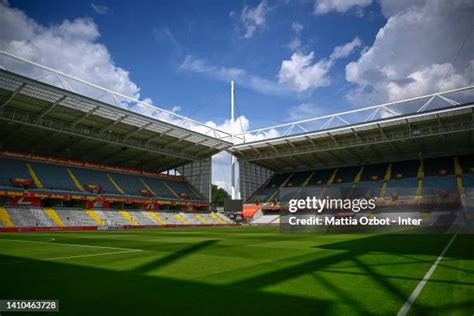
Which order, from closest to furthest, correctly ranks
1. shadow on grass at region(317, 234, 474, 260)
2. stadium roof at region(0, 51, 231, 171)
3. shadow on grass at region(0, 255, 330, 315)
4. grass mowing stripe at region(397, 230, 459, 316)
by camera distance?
grass mowing stripe at region(397, 230, 459, 316)
shadow on grass at region(0, 255, 330, 315)
shadow on grass at region(317, 234, 474, 260)
stadium roof at region(0, 51, 231, 171)

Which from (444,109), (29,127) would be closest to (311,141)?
(444,109)

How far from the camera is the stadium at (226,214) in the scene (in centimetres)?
603

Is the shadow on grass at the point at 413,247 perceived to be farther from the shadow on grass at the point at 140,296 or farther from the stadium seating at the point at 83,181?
the stadium seating at the point at 83,181

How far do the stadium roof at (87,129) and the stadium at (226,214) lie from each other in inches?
9.7

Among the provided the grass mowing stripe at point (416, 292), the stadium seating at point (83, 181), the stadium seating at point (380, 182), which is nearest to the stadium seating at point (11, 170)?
the stadium seating at point (83, 181)

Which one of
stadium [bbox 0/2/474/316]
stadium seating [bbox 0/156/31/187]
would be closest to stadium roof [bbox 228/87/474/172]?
stadium [bbox 0/2/474/316]

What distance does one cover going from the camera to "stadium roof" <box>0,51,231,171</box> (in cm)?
3616

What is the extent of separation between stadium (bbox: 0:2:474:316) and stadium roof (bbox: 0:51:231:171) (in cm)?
25

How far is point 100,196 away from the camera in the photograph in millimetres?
48688

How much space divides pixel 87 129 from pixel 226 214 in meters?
33.6

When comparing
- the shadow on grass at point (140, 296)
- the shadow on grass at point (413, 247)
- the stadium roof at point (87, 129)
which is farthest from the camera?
the stadium roof at point (87, 129)

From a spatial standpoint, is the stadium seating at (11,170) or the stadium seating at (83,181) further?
the stadium seating at (83,181)

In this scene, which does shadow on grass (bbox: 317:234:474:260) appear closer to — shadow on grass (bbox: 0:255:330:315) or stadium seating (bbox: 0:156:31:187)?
shadow on grass (bbox: 0:255:330:315)

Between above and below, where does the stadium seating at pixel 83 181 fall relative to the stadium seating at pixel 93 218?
above
